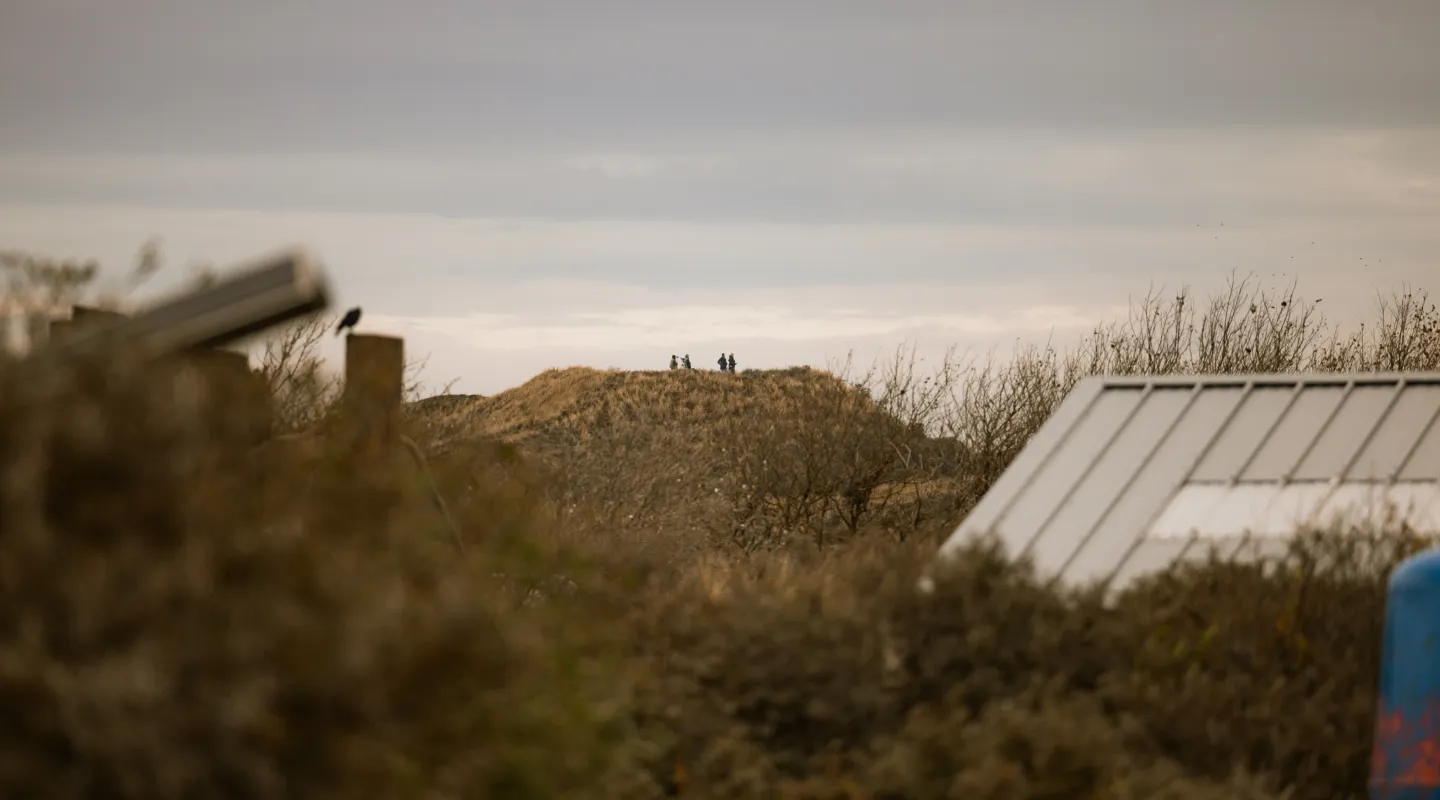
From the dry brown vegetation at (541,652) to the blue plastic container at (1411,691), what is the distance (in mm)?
323

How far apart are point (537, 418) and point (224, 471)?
43.4m

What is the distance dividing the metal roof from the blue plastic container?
1.51m

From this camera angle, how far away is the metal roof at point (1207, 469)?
9219mm

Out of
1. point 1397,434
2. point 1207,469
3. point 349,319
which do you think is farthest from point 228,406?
point 1397,434

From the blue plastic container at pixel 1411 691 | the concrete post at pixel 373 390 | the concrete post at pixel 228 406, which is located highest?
the concrete post at pixel 373 390

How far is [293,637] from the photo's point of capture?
3.27 m

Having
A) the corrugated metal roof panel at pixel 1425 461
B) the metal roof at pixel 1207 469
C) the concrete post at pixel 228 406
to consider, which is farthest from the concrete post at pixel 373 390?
the corrugated metal roof panel at pixel 1425 461

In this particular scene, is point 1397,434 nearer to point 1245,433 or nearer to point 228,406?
point 1245,433

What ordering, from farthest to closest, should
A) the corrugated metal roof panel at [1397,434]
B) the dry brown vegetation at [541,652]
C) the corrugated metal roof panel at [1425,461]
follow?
the corrugated metal roof panel at [1397,434] < the corrugated metal roof panel at [1425,461] < the dry brown vegetation at [541,652]

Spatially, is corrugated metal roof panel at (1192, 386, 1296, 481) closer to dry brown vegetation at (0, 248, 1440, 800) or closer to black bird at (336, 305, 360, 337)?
dry brown vegetation at (0, 248, 1440, 800)

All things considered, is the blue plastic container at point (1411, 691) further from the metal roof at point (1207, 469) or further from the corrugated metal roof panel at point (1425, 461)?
the corrugated metal roof panel at point (1425, 461)

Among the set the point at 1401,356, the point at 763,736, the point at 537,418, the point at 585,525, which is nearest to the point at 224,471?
the point at 763,736

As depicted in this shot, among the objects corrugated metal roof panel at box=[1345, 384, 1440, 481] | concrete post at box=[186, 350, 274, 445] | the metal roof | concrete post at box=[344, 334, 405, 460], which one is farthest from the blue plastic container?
concrete post at box=[186, 350, 274, 445]

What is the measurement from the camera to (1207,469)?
9.93m
